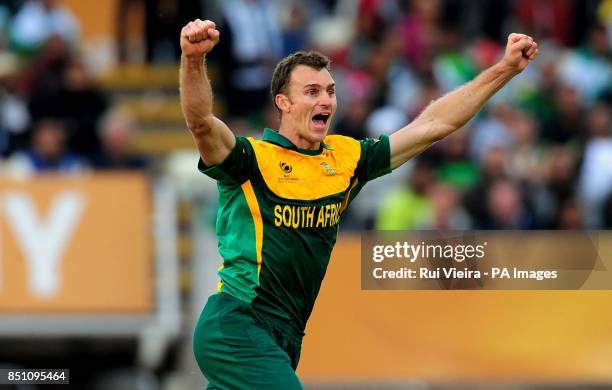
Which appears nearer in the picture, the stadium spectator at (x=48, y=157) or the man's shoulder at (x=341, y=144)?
the man's shoulder at (x=341, y=144)

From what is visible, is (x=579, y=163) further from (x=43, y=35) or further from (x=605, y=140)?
(x=43, y=35)

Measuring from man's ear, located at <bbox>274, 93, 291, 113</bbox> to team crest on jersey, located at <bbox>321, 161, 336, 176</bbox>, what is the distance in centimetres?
34

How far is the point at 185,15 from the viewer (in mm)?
17500

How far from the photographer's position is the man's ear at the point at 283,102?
7.72 metres

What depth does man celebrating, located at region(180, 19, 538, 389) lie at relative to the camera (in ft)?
23.6

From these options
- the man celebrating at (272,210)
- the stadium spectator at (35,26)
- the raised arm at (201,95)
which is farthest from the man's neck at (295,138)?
the stadium spectator at (35,26)

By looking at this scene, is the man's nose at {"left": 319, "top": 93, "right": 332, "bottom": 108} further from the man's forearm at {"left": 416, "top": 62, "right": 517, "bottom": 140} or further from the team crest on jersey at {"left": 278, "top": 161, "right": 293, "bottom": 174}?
the man's forearm at {"left": 416, "top": 62, "right": 517, "bottom": 140}

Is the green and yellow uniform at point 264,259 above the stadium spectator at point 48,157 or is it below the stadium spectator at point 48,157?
below

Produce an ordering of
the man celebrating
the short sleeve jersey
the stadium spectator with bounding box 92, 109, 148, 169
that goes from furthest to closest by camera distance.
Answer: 1. the stadium spectator with bounding box 92, 109, 148, 169
2. the short sleeve jersey
3. the man celebrating

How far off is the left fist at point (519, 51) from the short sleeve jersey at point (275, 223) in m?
1.18

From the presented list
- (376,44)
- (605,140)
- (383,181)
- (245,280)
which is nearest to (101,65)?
(376,44)

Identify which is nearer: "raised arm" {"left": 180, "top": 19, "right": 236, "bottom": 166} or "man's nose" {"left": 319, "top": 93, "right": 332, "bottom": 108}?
"raised arm" {"left": 180, "top": 19, "right": 236, "bottom": 166}

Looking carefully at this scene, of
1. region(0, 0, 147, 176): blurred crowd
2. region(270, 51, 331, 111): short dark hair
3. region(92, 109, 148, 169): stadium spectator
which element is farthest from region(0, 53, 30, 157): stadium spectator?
region(270, 51, 331, 111): short dark hair

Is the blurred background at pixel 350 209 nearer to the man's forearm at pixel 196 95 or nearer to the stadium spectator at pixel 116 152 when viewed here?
the stadium spectator at pixel 116 152
